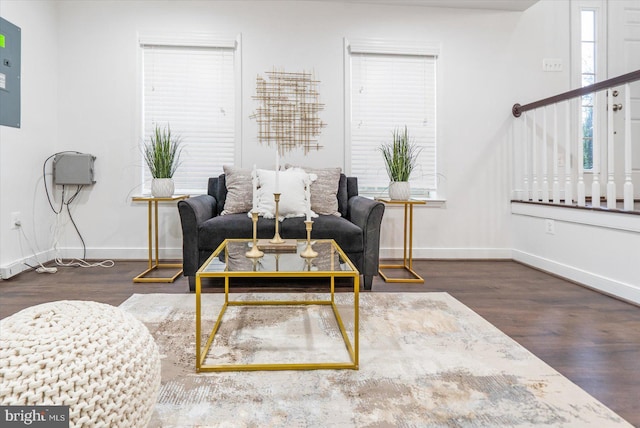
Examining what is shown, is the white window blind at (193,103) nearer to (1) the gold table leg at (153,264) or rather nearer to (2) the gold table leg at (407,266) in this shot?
(1) the gold table leg at (153,264)

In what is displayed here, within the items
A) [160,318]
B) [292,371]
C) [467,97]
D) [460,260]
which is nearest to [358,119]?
[467,97]

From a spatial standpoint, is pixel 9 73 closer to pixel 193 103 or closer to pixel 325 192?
pixel 193 103

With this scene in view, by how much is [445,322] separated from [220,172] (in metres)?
2.51

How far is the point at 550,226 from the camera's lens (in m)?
3.40

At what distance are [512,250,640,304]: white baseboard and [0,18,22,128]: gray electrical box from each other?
172 inches

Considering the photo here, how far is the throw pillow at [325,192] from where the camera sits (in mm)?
3252

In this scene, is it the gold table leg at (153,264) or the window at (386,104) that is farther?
the window at (386,104)

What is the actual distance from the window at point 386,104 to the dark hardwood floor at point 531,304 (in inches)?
38.9

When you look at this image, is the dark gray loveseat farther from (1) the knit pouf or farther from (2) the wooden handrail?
(1) the knit pouf

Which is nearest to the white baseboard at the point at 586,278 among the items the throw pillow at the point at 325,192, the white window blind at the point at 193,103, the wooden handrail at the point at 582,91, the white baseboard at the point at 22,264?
the wooden handrail at the point at 582,91

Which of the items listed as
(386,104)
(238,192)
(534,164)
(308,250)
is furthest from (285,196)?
(534,164)

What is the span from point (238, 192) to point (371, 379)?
2.09 m

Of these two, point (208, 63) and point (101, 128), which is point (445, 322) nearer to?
point (208, 63)

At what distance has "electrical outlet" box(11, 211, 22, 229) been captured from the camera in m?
3.15
